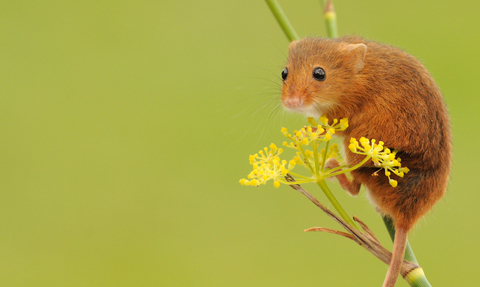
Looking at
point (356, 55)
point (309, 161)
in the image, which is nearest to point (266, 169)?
point (309, 161)

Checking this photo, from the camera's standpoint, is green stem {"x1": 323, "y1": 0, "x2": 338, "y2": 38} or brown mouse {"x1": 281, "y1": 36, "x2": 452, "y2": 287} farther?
green stem {"x1": 323, "y1": 0, "x2": 338, "y2": 38}

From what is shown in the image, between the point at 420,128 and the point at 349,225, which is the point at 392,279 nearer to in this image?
the point at 349,225

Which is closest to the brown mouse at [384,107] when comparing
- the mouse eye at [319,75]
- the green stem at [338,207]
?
the mouse eye at [319,75]

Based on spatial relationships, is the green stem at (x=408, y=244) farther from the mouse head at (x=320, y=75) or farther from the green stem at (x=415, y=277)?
the mouse head at (x=320, y=75)

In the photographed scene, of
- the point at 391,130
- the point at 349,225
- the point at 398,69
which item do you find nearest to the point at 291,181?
the point at 349,225

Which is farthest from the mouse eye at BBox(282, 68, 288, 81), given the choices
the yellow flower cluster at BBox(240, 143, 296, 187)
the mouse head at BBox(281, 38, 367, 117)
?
the yellow flower cluster at BBox(240, 143, 296, 187)

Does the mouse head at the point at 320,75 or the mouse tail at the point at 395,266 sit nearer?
the mouse tail at the point at 395,266

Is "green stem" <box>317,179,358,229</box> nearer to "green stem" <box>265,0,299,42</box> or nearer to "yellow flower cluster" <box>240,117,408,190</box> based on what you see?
"yellow flower cluster" <box>240,117,408,190</box>

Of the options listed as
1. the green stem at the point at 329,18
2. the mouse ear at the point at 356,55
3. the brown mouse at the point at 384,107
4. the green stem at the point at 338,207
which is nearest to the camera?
the green stem at the point at 338,207
